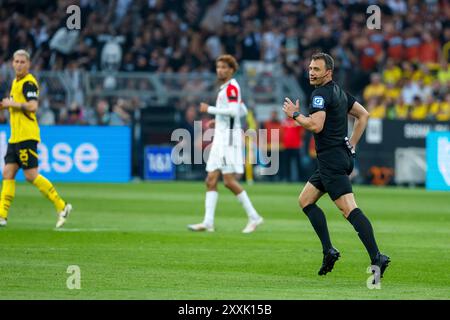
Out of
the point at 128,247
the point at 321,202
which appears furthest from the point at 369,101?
the point at 128,247

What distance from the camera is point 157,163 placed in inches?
1219

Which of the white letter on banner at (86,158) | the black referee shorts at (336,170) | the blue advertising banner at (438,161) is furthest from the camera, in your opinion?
the white letter on banner at (86,158)

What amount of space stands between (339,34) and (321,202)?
13.1 meters

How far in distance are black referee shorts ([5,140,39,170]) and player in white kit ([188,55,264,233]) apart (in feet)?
8.38

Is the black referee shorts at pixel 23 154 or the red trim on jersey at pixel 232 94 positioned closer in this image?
the black referee shorts at pixel 23 154

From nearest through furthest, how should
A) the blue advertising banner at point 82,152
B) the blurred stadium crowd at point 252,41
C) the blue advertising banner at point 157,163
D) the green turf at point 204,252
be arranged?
1. the green turf at point 204,252
2. the blue advertising banner at point 82,152
3. the blue advertising banner at point 157,163
4. the blurred stadium crowd at point 252,41

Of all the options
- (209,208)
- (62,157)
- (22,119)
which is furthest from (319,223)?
(62,157)

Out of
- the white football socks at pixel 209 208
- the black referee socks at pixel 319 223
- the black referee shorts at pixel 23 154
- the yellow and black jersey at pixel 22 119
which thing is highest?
the yellow and black jersey at pixel 22 119

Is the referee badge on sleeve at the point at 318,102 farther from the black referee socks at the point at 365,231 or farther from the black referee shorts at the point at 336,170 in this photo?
the black referee socks at the point at 365,231

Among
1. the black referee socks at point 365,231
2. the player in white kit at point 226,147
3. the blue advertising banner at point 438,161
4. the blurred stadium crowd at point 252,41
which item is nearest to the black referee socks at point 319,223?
the black referee socks at point 365,231

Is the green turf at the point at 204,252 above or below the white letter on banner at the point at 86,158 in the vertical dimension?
below

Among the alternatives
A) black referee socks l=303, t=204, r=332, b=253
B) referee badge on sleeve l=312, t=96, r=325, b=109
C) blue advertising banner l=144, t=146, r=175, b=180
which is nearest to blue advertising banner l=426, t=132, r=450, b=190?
blue advertising banner l=144, t=146, r=175, b=180

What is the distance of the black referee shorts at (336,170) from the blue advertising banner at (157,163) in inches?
772

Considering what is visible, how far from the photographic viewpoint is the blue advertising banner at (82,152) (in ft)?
92.1
